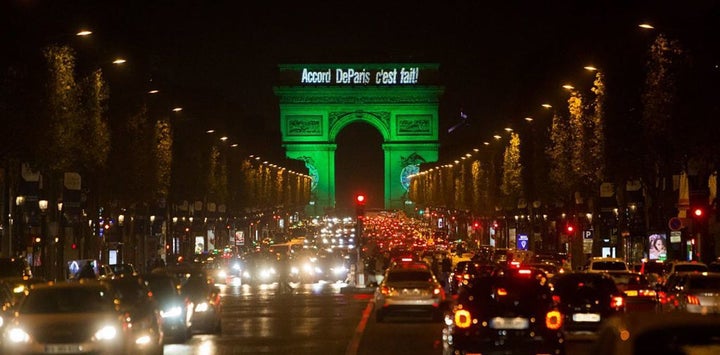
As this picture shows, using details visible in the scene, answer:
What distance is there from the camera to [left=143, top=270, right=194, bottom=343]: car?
100.0 ft

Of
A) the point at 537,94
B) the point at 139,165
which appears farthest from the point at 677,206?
the point at 537,94

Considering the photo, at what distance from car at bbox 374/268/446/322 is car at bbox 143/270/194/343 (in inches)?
283

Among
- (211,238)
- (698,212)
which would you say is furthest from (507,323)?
(211,238)

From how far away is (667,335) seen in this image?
30.6 ft

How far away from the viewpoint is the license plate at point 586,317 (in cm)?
2983

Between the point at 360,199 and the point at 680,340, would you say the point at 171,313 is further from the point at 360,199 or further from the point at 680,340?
the point at 360,199

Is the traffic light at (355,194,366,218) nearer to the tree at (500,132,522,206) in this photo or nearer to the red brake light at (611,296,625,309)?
the red brake light at (611,296,625,309)

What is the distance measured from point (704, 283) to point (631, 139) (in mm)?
26423

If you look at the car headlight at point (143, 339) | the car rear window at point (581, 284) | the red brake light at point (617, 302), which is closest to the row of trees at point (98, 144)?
the car rear window at point (581, 284)

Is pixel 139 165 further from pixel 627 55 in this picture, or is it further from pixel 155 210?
pixel 627 55

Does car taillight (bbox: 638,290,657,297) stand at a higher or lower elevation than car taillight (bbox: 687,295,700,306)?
lower

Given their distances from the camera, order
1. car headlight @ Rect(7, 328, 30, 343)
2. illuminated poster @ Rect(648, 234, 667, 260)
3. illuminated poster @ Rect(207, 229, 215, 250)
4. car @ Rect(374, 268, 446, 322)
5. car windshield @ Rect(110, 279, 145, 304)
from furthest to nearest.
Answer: illuminated poster @ Rect(207, 229, 215, 250) < illuminated poster @ Rect(648, 234, 667, 260) < car @ Rect(374, 268, 446, 322) < car windshield @ Rect(110, 279, 145, 304) < car headlight @ Rect(7, 328, 30, 343)

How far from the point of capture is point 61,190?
62.3m

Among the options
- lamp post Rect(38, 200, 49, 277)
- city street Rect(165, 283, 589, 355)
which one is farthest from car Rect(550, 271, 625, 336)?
lamp post Rect(38, 200, 49, 277)
